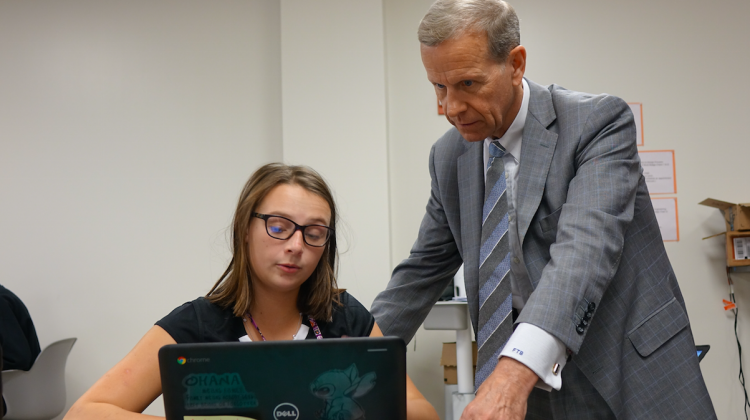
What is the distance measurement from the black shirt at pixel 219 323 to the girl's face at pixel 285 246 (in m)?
0.10

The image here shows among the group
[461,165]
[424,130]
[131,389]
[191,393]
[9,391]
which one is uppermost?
[424,130]

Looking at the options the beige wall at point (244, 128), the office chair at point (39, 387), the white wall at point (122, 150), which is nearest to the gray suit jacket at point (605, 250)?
the beige wall at point (244, 128)

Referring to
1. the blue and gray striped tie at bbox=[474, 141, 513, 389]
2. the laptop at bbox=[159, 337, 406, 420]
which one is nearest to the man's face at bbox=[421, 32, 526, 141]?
the blue and gray striped tie at bbox=[474, 141, 513, 389]

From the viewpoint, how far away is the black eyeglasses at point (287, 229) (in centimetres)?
131

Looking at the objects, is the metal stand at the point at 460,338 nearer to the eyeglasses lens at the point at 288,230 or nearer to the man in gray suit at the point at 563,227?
the man in gray suit at the point at 563,227

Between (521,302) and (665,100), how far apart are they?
2.78 m

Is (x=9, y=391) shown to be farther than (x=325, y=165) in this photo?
No

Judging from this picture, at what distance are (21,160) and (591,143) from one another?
3.65 metres

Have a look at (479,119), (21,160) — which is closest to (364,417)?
(479,119)

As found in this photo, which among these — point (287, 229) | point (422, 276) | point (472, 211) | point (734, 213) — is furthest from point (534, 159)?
point (734, 213)

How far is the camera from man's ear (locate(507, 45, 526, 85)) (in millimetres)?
1290

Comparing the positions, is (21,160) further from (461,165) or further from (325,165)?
(461,165)

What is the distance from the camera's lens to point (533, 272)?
1.27 metres

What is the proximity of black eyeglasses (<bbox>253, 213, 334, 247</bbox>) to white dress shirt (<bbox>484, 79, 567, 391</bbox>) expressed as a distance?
1.33 ft
